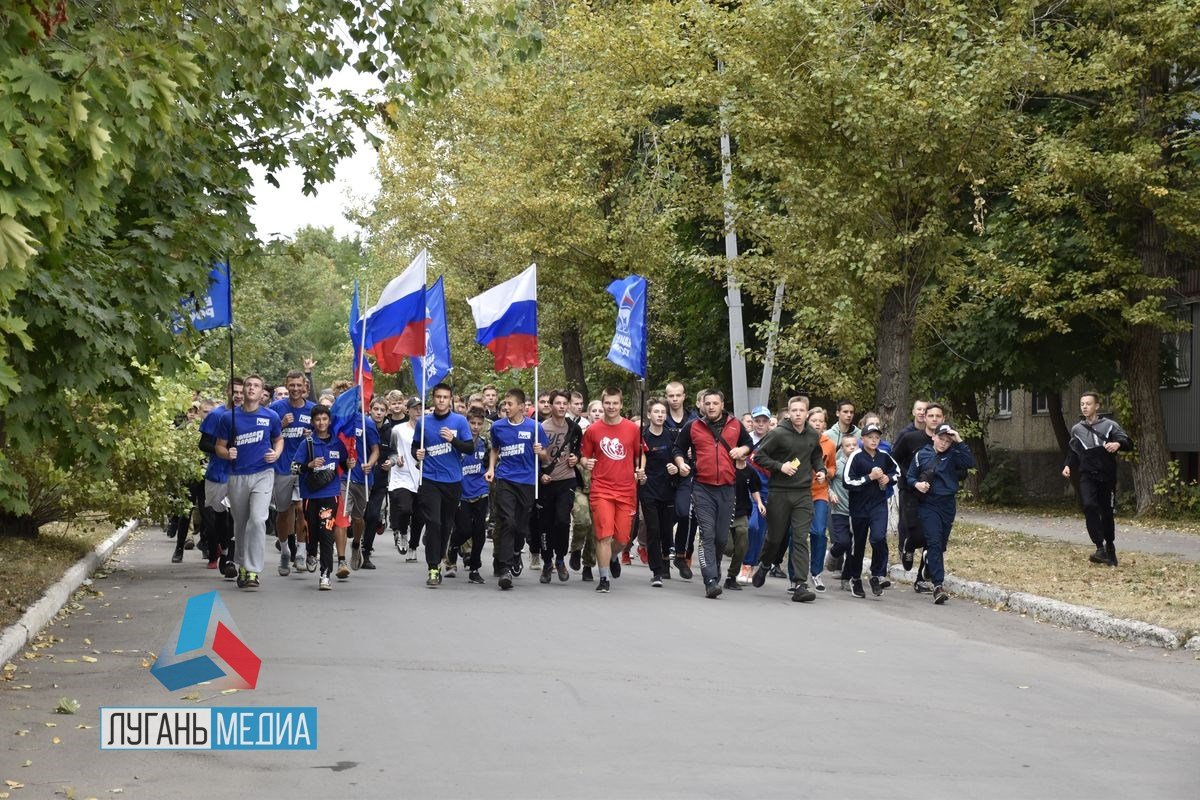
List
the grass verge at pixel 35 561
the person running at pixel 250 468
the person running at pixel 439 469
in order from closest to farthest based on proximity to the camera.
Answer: the grass verge at pixel 35 561 < the person running at pixel 250 468 < the person running at pixel 439 469

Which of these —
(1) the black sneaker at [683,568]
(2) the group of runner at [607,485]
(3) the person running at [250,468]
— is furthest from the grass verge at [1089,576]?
(3) the person running at [250,468]

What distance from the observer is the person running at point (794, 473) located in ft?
48.4

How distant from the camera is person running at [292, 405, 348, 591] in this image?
50.0 ft

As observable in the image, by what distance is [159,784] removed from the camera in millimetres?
6652

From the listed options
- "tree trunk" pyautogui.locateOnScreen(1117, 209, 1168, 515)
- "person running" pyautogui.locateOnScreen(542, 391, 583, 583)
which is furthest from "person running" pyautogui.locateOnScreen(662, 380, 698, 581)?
"tree trunk" pyautogui.locateOnScreen(1117, 209, 1168, 515)

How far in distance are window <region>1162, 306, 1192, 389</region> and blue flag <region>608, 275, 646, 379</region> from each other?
16.7m

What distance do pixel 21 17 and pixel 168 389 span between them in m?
13.5

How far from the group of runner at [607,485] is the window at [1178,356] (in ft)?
56.9

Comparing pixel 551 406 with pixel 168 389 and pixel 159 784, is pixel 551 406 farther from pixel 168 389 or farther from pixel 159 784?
pixel 159 784

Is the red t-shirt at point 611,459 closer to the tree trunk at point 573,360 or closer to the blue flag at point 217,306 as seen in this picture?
the blue flag at point 217,306

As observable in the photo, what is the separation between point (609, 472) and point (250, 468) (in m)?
3.44

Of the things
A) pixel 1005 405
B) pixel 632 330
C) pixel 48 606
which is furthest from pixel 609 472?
pixel 1005 405

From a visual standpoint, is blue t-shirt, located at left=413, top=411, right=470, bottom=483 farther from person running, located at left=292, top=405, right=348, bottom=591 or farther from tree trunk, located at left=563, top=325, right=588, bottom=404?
tree trunk, located at left=563, top=325, right=588, bottom=404

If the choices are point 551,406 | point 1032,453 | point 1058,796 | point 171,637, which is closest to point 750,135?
point 551,406
